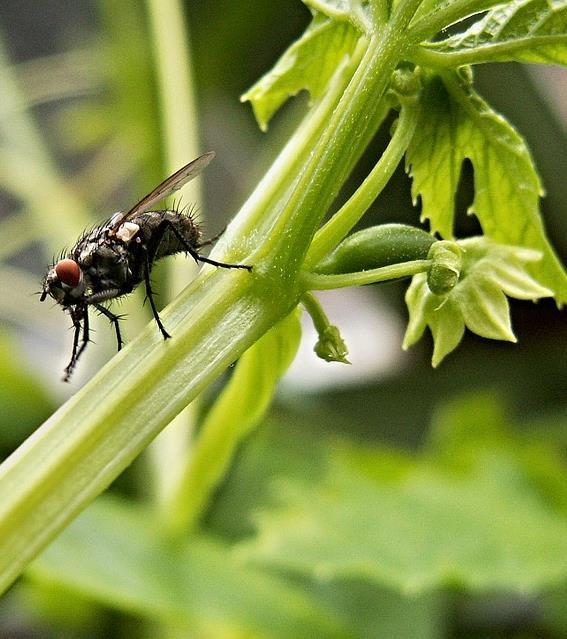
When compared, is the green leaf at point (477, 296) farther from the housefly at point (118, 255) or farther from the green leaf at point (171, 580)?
the green leaf at point (171, 580)

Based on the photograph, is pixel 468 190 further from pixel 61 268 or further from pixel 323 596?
pixel 61 268

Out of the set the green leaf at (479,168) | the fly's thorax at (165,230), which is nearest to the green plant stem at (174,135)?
the fly's thorax at (165,230)

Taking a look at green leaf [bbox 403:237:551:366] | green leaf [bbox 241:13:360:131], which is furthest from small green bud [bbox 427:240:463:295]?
green leaf [bbox 241:13:360:131]

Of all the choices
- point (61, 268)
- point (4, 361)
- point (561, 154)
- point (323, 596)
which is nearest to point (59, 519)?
point (61, 268)

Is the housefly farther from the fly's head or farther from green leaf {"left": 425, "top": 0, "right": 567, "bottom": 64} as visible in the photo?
green leaf {"left": 425, "top": 0, "right": 567, "bottom": 64}

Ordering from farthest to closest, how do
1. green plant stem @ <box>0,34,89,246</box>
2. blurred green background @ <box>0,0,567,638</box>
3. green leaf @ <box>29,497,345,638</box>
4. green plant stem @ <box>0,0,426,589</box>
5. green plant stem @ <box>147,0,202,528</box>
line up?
green plant stem @ <box>0,34,89,246</box> < blurred green background @ <box>0,0,567,638</box> < green plant stem @ <box>147,0,202,528</box> < green leaf @ <box>29,497,345,638</box> < green plant stem @ <box>0,0,426,589</box>
